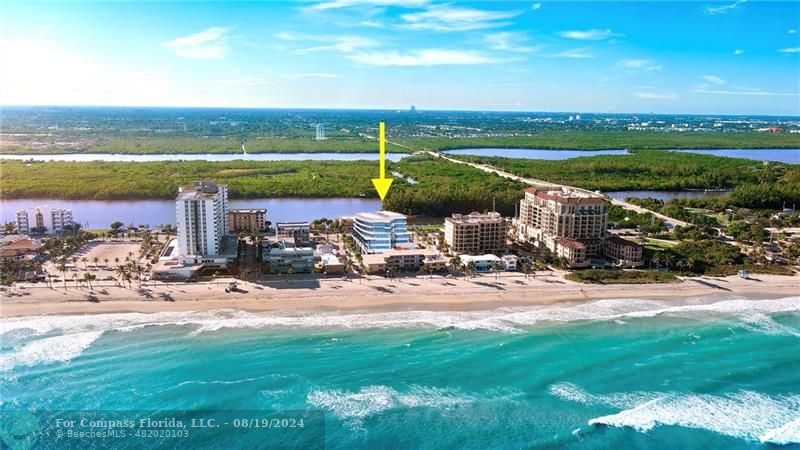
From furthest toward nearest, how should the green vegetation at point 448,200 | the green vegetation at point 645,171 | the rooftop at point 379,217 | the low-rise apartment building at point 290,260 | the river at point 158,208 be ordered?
1. the green vegetation at point 645,171
2. the green vegetation at point 448,200
3. the river at point 158,208
4. the rooftop at point 379,217
5. the low-rise apartment building at point 290,260

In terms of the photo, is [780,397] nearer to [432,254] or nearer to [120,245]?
[432,254]

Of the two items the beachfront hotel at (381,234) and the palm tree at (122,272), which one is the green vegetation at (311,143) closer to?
the beachfront hotel at (381,234)

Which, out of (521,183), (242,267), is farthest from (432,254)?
(521,183)

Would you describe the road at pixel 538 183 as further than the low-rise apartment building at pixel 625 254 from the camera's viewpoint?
Yes

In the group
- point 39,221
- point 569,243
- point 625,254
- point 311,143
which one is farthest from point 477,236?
point 311,143

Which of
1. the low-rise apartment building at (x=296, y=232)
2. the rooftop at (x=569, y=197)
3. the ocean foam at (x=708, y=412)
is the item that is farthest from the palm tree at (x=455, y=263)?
the ocean foam at (x=708, y=412)

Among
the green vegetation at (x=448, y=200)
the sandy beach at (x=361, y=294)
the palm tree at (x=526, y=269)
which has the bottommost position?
the sandy beach at (x=361, y=294)

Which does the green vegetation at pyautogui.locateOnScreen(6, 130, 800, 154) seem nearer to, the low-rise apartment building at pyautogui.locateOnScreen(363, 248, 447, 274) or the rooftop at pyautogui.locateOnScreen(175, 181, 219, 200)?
the rooftop at pyautogui.locateOnScreen(175, 181, 219, 200)
